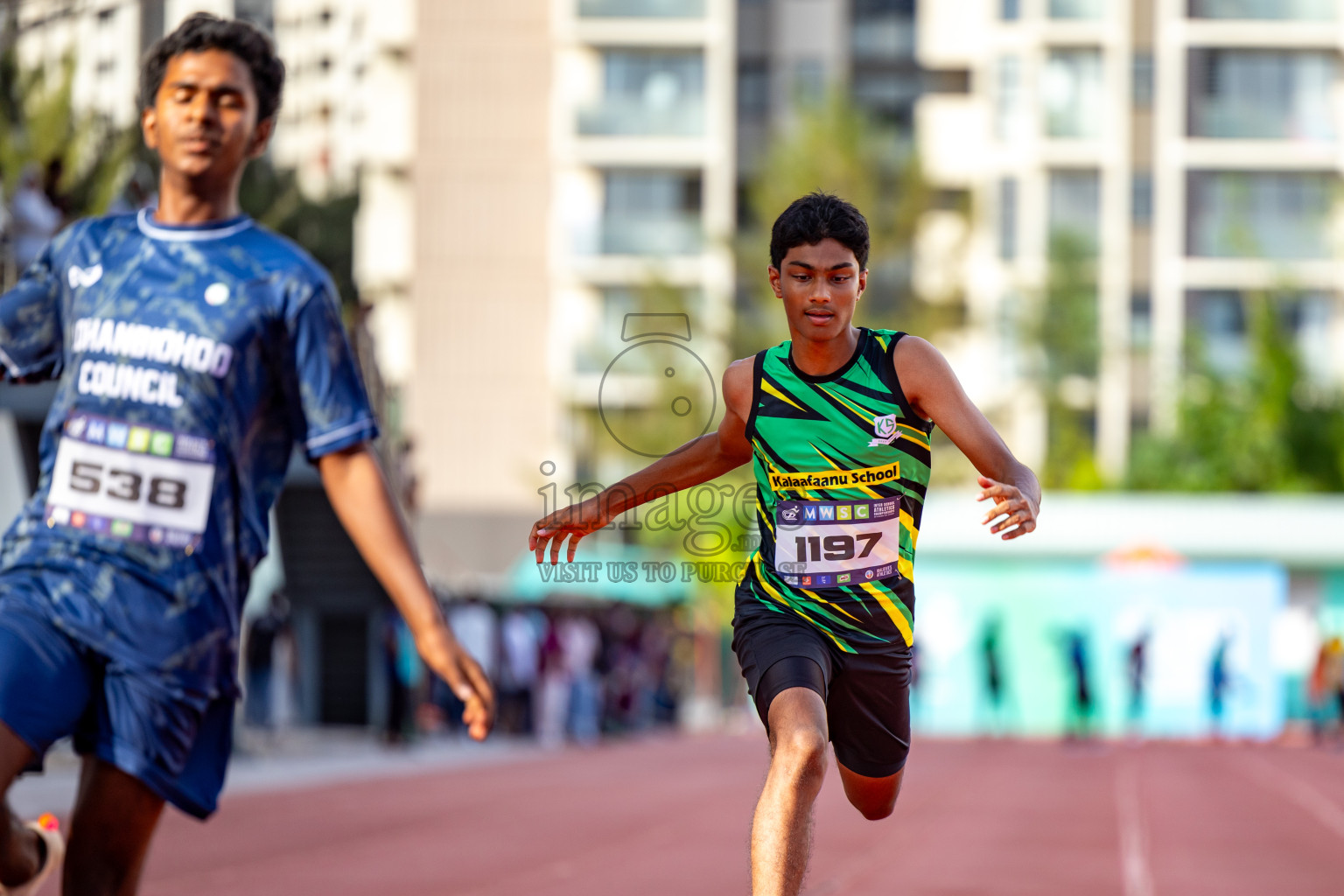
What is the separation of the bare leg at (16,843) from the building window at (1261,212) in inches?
2166

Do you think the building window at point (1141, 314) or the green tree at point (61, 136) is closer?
the green tree at point (61, 136)

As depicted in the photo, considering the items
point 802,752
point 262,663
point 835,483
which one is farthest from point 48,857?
point 262,663

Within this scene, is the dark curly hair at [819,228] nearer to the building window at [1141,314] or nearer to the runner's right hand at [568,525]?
the runner's right hand at [568,525]

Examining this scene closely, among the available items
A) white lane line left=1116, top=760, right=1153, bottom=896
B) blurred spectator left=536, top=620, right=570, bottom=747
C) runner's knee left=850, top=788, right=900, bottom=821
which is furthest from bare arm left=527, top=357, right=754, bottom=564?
blurred spectator left=536, top=620, right=570, bottom=747

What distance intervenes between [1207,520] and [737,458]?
36.5 meters

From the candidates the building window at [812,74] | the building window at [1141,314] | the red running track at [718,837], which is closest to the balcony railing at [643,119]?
the building window at [812,74]

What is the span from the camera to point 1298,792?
2059cm

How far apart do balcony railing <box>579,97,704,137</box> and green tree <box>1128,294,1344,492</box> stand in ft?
49.5

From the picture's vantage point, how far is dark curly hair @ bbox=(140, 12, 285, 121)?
176 inches

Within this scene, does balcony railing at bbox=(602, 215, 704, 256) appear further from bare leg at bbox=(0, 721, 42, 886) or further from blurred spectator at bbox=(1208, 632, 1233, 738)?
bare leg at bbox=(0, 721, 42, 886)

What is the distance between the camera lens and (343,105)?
66062mm

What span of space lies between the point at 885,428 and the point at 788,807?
1141 mm

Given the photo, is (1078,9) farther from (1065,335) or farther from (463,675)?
(463,675)

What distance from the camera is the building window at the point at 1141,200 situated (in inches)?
2394
